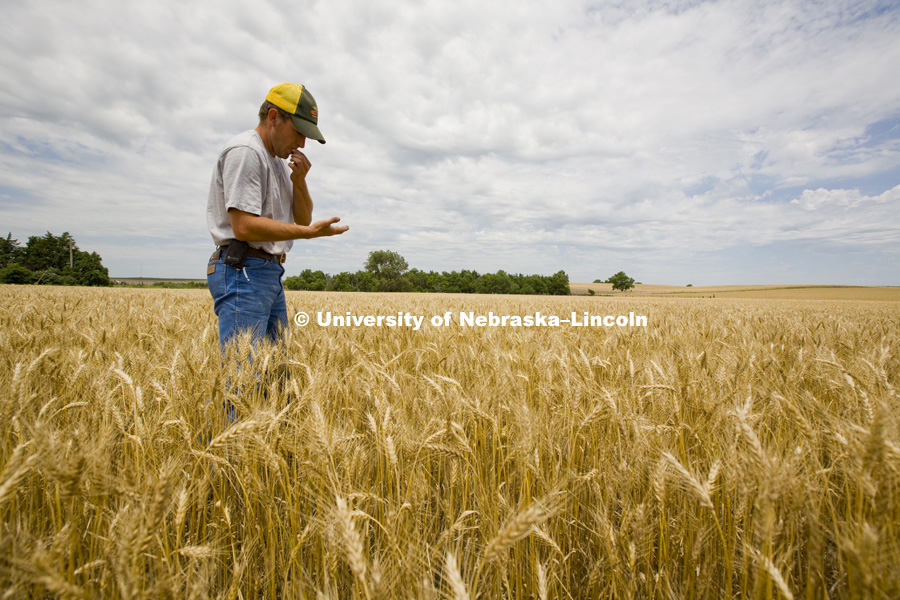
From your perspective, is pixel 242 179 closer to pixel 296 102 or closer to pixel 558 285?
pixel 296 102

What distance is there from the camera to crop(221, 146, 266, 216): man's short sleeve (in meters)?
2.34

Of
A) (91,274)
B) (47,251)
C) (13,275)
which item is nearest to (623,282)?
(91,274)

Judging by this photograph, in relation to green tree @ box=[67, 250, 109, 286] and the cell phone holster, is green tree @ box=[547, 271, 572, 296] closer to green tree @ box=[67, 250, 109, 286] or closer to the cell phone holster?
green tree @ box=[67, 250, 109, 286]

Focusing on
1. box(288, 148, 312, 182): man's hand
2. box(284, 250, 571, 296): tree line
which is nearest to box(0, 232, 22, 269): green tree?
box(284, 250, 571, 296): tree line

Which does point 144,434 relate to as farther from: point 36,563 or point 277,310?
point 277,310

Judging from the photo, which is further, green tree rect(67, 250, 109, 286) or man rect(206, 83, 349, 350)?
green tree rect(67, 250, 109, 286)

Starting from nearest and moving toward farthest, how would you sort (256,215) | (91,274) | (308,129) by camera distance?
(256,215) < (308,129) < (91,274)

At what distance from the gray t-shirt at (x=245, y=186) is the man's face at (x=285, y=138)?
76 mm

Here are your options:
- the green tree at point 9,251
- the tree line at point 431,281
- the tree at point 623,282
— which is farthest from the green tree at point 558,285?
the green tree at point 9,251

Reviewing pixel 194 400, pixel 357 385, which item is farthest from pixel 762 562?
pixel 194 400

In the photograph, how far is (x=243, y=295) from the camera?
8.14 ft

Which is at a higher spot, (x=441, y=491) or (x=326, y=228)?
(x=326, y=228)

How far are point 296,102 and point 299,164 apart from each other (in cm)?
45

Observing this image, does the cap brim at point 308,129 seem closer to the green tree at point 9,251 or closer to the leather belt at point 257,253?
the leather belt at point 257,253
